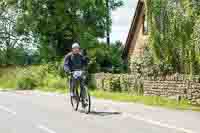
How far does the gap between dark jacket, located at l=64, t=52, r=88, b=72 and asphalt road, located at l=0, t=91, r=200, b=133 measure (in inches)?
52.0

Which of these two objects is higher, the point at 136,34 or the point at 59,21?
the point at 59,21

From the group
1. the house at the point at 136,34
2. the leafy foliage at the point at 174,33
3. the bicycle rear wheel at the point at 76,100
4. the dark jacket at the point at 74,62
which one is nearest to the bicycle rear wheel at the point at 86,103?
the bicycle rear wheel at the point at 76,100

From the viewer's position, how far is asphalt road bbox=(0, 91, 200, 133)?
44.2 ft

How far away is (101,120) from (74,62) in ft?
9.89

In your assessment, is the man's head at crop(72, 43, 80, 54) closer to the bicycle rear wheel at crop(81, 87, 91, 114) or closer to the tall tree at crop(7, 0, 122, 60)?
the bicycle rear wheel at crop(81, 87, 91, 114)

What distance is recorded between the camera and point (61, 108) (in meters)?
19.8

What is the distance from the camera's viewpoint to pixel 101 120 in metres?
15.5

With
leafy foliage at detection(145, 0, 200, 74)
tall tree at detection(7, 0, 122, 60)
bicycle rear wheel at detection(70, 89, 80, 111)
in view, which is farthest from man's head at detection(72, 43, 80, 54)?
tall tree at detection(7, 0, 122, 60)

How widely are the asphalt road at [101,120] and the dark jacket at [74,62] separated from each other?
132 centimetres

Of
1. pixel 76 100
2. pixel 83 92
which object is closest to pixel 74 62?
pixel 83 92

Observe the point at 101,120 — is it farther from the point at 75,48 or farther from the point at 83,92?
the point at 75,48

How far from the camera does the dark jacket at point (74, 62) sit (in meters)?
18.0

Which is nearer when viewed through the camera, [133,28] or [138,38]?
[138,38]

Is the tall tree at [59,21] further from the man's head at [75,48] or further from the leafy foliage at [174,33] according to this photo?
the man's head at [75,48]
